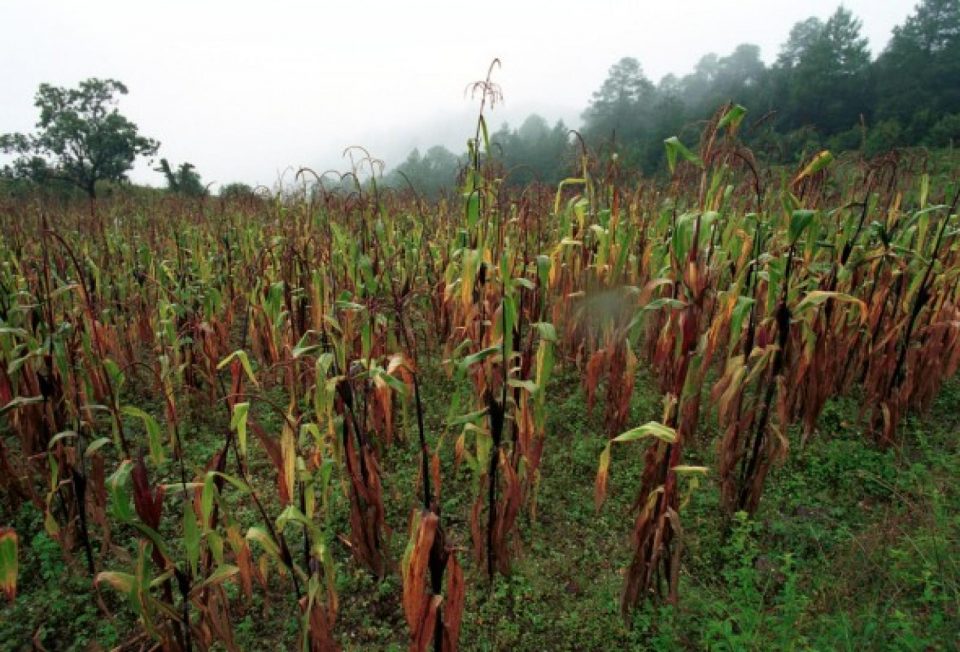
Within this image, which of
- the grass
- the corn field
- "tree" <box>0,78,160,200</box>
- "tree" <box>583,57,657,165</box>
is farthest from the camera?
"tree" <box>583,57,657,165</box>

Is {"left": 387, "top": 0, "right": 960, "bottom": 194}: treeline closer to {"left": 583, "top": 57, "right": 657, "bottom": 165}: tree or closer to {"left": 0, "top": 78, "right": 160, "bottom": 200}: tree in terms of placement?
{"left": 583, "top": 57, "right": 657, "bottom": 165}: tree

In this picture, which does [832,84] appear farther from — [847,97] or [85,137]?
[85,137]

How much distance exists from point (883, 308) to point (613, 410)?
1.50 meters

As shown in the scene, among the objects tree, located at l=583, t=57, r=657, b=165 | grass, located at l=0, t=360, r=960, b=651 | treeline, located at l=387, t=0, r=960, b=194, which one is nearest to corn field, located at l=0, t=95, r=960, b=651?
grass, located at l=0, t=360, r=960, b=651

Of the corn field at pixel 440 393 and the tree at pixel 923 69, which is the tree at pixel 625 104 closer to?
the tree at pixel 923 69

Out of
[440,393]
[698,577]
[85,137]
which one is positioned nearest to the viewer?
[698,577]

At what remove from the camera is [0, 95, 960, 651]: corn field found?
1.53 m

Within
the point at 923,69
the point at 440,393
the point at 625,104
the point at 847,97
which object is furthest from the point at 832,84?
the point at 440,393

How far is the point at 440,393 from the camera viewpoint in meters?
3.38

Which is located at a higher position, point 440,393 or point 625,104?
point 625,104

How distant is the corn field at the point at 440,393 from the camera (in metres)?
1.53

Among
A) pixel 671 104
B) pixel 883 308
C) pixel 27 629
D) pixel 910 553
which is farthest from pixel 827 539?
pixel 671 104

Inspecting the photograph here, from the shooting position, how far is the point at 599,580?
2.05 m

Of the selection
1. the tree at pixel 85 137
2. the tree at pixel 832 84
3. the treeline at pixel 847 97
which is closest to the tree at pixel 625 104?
the treeline at pixel 847 97
